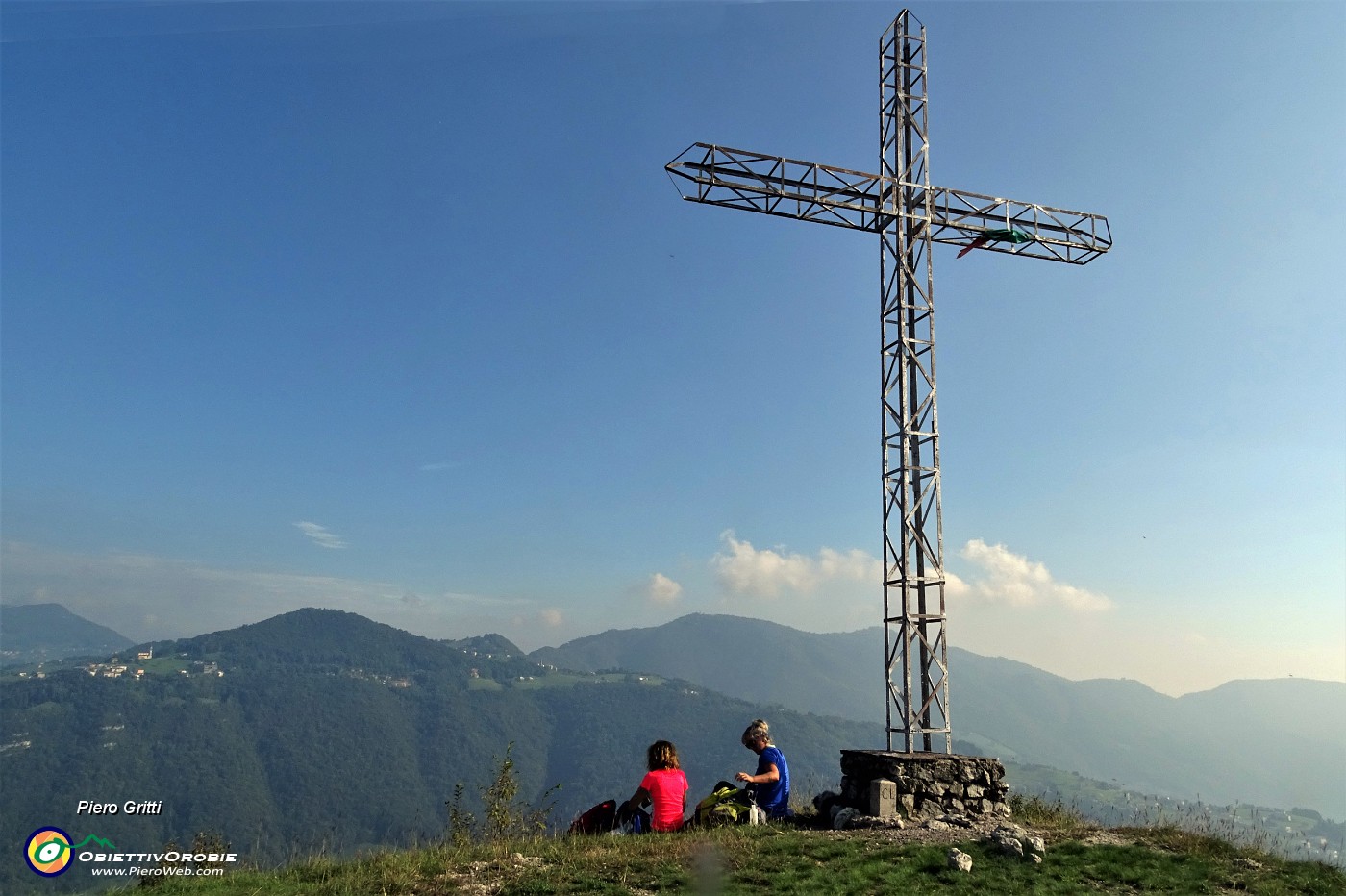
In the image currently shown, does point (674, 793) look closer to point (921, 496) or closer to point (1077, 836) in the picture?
point (1077, 836)

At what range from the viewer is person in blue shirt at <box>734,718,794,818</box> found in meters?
12.2

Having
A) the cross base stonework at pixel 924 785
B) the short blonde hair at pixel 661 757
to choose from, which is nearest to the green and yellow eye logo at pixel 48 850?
the short blonde hair at pixel 661 757

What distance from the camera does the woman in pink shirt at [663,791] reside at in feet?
35.8

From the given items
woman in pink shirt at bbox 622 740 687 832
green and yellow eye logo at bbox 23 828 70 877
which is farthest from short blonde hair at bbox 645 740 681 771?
green and yellow eye logo at bbox 23 828 70 877

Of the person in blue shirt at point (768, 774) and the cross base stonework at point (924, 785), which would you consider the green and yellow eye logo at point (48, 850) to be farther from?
the cross base stonework at point (924, 785)

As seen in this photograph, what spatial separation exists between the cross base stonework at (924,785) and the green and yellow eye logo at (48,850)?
11.0 m

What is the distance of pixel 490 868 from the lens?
30.5 feet

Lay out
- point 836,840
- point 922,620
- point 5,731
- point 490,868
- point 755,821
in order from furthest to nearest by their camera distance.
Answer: point 5,731 < point 922,620 < point 755,821 < point 836,840 < point 490,868

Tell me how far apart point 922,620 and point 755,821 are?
5422 mm

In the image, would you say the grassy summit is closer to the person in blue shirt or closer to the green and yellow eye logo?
the person in blue shirt

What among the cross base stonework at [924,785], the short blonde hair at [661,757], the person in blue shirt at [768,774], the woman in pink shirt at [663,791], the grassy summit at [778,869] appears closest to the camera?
the grassy summit at [778,869]

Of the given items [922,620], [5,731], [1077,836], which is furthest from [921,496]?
[5,731]

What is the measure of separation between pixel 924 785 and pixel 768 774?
266 cm

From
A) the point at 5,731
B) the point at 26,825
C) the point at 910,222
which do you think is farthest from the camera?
the point at 5,731
